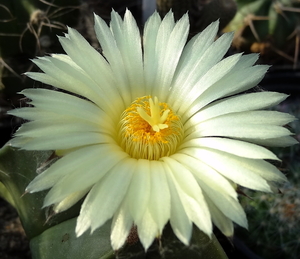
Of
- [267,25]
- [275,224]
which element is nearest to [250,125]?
[275,224]

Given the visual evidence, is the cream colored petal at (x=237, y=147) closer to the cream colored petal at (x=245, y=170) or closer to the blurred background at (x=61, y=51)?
the cream colored petal at (x=245, y=170)

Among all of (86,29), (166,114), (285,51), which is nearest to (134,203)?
(166,114)

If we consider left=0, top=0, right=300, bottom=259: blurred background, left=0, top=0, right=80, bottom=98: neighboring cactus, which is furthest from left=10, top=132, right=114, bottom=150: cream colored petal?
left=0, top=0, right=80, bottom=98: neighboring cactus

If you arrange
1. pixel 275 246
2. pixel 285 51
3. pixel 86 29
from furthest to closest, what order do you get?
1. pixel 285 51
2. pixel 86 29
3. pixel 275 246

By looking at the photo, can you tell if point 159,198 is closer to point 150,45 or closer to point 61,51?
point 150,45

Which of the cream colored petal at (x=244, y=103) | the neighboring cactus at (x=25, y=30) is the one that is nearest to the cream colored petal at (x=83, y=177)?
the cream colored petal at (x=244, y=103)

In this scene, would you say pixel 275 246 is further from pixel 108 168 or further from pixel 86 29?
pixel 86 29

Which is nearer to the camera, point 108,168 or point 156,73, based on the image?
point 108,168
